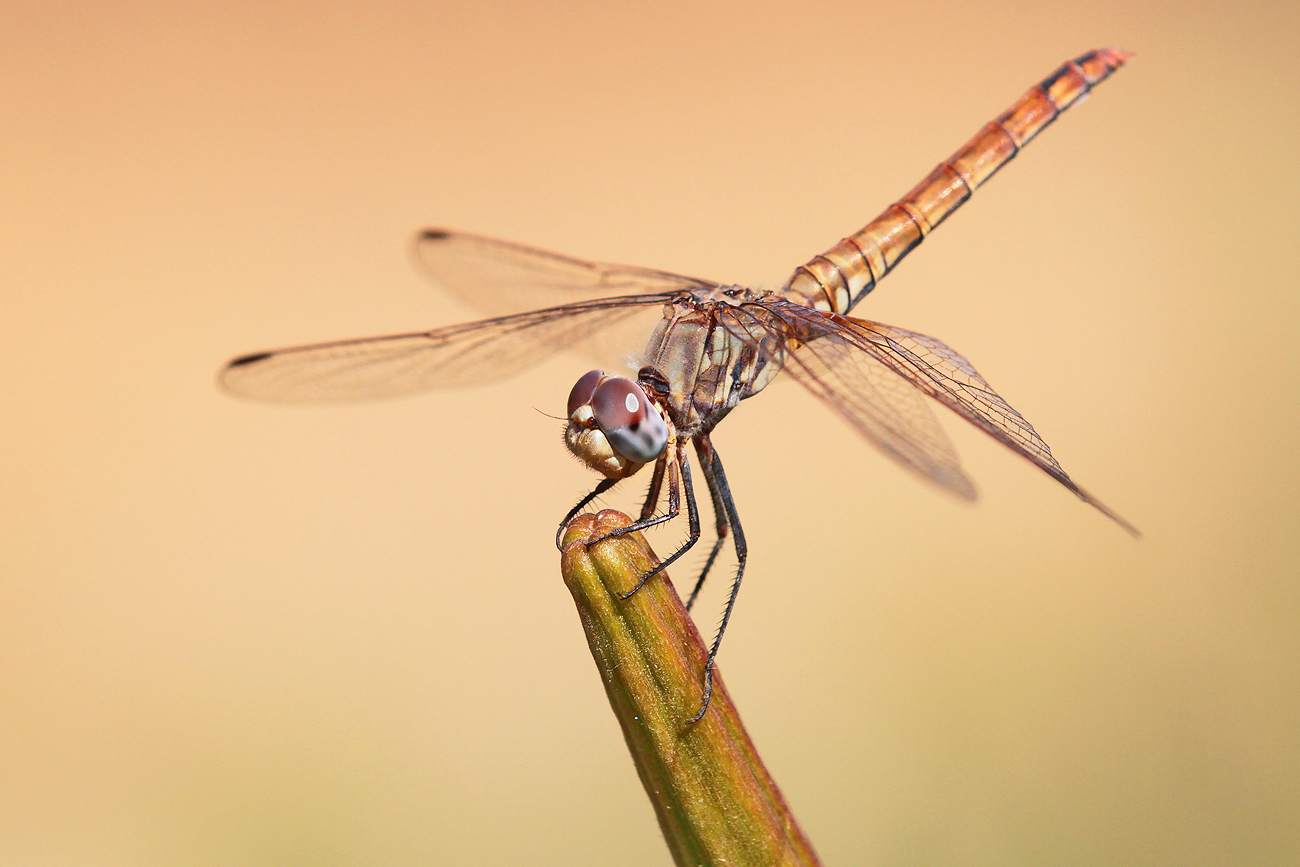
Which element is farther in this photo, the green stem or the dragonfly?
the dragonfly

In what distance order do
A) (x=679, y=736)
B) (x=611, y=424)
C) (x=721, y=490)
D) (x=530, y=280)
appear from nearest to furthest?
(x=679, y=736)
(x=611, y=424)
(x=721, y=490)
(x=530, y=280)

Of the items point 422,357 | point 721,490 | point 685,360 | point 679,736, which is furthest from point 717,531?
point 679,736

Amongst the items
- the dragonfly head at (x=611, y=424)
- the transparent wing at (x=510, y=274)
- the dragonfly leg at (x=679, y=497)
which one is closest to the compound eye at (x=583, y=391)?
the dragonfly head at (x=611, y=424)

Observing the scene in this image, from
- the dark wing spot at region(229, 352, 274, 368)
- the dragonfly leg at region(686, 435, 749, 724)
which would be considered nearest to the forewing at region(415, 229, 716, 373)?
the dragonfly leg at region(686, 435, 749, 724)

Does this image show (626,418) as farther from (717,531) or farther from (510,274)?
(510,274)

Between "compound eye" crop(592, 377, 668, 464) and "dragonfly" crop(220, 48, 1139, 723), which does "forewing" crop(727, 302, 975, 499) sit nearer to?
"dragonfly" crop(220, 48, 1139, 723)

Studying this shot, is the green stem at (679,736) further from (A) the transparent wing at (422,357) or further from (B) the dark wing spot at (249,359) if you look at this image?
(B) the dark wing spot at (249,359)
